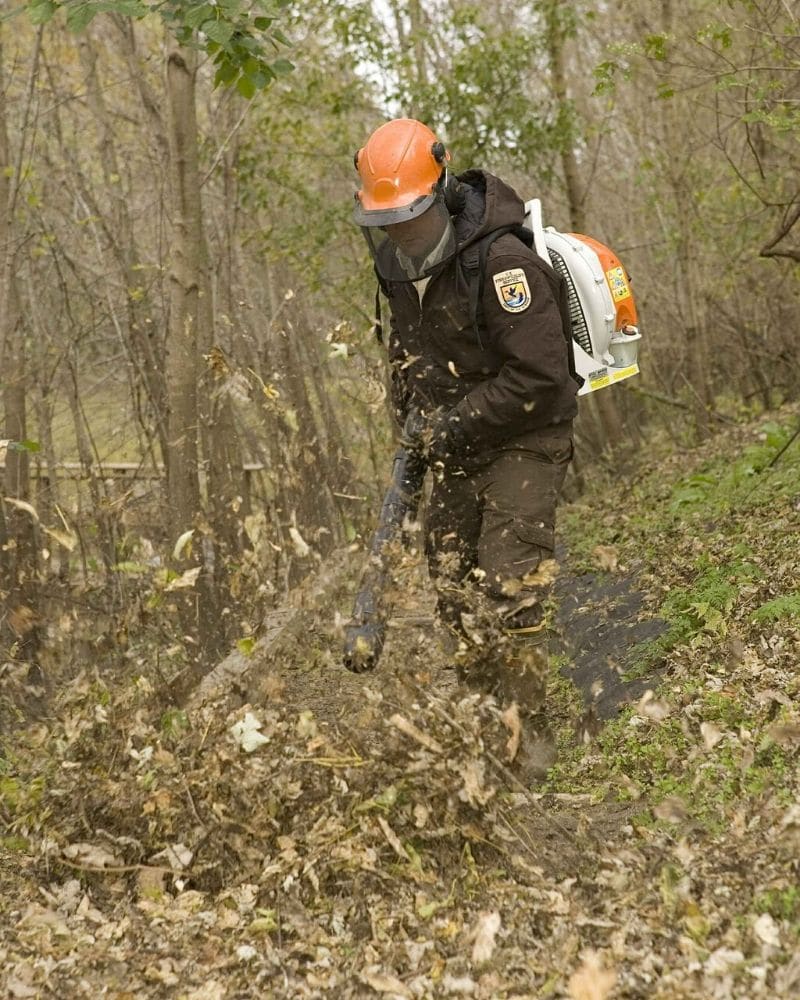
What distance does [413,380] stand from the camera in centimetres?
440

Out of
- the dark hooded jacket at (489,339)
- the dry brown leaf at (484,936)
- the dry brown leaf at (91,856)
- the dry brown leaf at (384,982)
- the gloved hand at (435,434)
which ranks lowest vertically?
the dry brown leaf at (384,982)

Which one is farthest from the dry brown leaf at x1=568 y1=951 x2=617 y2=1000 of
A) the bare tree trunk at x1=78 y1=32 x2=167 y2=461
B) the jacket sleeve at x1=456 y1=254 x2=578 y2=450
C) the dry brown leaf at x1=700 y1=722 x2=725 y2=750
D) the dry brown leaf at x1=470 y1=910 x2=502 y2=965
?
the bare tree trunk at x1=78 y1=32 x2=167 y2=461

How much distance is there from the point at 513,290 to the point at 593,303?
41 centimetres

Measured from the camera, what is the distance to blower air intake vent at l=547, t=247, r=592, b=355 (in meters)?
4.17

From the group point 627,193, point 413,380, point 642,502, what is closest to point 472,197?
point 413,380

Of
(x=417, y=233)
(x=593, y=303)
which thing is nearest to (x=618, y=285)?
(x=593, y=303)

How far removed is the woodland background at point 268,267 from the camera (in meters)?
5.42

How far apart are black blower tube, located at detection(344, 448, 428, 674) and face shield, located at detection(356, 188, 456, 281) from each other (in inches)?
29.8

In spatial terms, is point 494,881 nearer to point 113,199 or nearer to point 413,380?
point 413,380

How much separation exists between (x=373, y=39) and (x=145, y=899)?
24.8 feet

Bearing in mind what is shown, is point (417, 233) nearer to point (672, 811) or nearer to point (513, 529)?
point (513, 529)

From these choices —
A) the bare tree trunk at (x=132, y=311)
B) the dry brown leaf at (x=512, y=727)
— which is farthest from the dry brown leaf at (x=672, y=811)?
the bare tree trunk at (x=132, y=311)

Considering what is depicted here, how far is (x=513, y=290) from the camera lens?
391 centimetres

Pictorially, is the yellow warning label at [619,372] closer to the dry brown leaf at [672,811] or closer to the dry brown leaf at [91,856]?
the dry brown leaf at [672,811]
